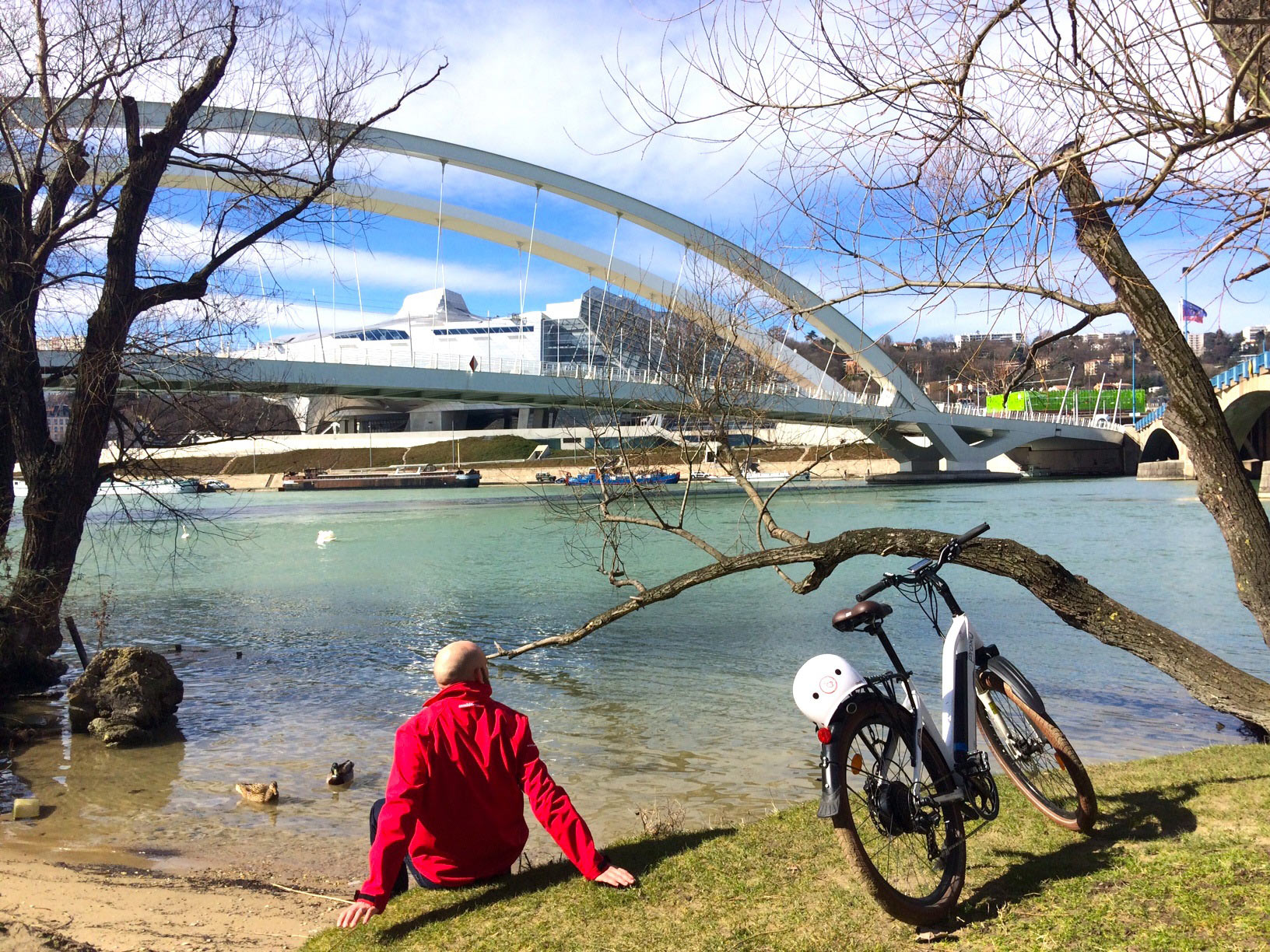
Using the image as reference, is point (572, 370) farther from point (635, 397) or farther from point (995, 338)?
point (995, 338)

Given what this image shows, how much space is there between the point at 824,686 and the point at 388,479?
65.9m

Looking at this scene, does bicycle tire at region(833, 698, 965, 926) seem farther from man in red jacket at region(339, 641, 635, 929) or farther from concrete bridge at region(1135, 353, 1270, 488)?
concrete bridge at region(1135, 353, 1270, 488)

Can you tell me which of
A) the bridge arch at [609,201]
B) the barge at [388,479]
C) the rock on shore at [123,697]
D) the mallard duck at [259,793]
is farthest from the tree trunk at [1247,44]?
the barge at [388,479]

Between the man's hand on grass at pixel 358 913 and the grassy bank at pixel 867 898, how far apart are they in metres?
0.13

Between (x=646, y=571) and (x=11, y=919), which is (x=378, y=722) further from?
(x=646, y=571)

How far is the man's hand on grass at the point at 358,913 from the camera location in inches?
110

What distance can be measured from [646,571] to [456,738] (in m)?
17.5

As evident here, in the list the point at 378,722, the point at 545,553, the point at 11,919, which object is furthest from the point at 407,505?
the point at 11,919

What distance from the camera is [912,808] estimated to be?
8.94ft

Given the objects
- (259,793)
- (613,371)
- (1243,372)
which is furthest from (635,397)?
(1243,372)

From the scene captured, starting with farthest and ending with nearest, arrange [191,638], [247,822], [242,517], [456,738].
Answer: [242,517], [191,638], [247,822], [456,738]

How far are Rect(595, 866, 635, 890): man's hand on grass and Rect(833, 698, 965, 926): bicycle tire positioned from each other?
2.40 feet

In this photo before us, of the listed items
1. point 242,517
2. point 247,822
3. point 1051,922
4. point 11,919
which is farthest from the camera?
point 242,517

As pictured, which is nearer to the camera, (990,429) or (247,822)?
(247,822)
